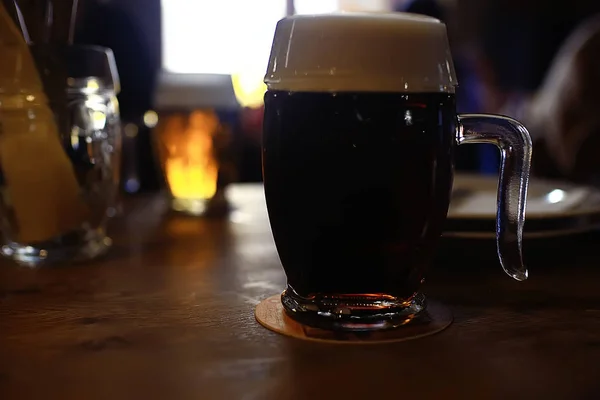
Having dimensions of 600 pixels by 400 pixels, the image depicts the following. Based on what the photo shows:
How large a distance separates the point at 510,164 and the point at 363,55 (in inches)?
5.8

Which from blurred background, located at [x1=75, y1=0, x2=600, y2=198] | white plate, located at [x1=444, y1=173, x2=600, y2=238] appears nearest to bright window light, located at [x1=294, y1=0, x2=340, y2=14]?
blurred background, located at [x1=75, y1=0, x2=600, y2=198]

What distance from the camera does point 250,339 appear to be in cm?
44

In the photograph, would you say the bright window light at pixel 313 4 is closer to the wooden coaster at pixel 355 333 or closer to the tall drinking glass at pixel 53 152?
the tall drinking glass at pixel 53 152

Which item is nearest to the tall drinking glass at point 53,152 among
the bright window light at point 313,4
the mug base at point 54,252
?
the mug base at point 54,252

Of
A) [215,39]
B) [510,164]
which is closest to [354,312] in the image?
[510,164]

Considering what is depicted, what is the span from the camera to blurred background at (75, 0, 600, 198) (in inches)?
41.9

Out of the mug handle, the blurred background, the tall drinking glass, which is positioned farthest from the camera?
the blurred background

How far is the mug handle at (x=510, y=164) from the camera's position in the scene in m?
0.51

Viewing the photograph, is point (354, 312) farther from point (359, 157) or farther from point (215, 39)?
point (215, 39)

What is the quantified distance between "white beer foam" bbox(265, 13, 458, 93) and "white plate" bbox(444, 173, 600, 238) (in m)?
0.21

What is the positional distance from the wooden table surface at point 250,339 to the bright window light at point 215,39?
155 inches

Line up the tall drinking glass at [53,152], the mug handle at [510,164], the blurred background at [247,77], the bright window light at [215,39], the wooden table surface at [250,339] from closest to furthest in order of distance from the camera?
the wooden table surface at [250,339], the mug handle at [510,164], the tall drinking glass at [53,152], the blurred background at [247,77], the bright window light at [215,39]

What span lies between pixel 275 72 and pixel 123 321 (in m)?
0.20

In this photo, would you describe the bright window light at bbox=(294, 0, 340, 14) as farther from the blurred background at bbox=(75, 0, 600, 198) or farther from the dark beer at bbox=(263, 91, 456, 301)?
the dark beer at bbox=(263, 91, 456, 301)
